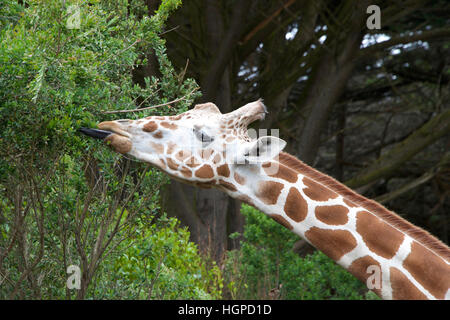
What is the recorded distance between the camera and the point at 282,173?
375 cm

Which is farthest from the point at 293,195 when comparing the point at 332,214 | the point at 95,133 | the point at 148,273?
the point at 148,273

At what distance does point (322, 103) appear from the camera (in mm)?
9547

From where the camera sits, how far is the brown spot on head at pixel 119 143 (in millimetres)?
3588

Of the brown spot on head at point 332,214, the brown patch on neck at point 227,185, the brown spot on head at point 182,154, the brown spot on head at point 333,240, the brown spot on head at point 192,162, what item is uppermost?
the brown spot on head at point 182,154

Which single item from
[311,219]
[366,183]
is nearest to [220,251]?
[366,183]

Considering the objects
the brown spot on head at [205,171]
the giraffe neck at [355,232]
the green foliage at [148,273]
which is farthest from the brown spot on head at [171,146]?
the green foliage at [148,273]

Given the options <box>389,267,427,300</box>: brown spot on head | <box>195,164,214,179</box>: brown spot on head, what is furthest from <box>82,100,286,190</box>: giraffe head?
<box>389,267,427,300</box>: brown spot on head

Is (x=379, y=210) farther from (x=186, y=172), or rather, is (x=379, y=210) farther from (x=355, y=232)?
(x=186, y=172)

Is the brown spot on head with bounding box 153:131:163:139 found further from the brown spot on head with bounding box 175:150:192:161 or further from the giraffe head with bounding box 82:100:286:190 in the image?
the brown spot on head with bounding box 175:150:192:161

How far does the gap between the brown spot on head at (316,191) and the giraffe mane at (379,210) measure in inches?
2.3

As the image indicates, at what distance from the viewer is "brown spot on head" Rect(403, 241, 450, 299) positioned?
3512mm

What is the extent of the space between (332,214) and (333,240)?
16 centimetres

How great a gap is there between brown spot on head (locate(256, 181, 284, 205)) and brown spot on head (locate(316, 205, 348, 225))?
0.27 meters

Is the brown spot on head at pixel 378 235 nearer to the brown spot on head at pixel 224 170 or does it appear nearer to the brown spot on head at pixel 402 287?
the brown spot on head at pixel 402 287
